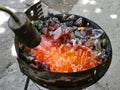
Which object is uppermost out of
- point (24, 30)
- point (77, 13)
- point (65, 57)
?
point (24, 30)

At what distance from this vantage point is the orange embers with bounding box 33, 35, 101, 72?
2.19 meters

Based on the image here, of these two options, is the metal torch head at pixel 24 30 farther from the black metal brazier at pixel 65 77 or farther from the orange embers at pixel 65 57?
the orange embers at pixel 65 57

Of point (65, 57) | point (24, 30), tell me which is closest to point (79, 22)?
point (65, 57)

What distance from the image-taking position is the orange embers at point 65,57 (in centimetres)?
219

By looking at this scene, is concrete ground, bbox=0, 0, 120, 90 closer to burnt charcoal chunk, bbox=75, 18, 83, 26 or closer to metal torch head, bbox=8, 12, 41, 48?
burnt charcoal chunk, bbox=75, 18, 83, 26

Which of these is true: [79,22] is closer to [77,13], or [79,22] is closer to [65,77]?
[65,77]

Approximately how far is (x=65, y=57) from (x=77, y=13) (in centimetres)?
156

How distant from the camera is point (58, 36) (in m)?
2.39

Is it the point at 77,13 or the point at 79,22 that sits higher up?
the point at 79,22

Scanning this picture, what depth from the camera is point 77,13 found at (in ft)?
12.2

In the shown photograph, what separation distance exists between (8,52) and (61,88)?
4.53ft

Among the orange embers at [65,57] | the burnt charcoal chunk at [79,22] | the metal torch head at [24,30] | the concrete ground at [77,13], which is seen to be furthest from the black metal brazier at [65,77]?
the concrete ground at [77,13]

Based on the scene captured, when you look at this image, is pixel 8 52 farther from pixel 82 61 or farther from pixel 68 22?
pixel 82 61

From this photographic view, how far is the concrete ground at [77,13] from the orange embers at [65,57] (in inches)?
29.0
